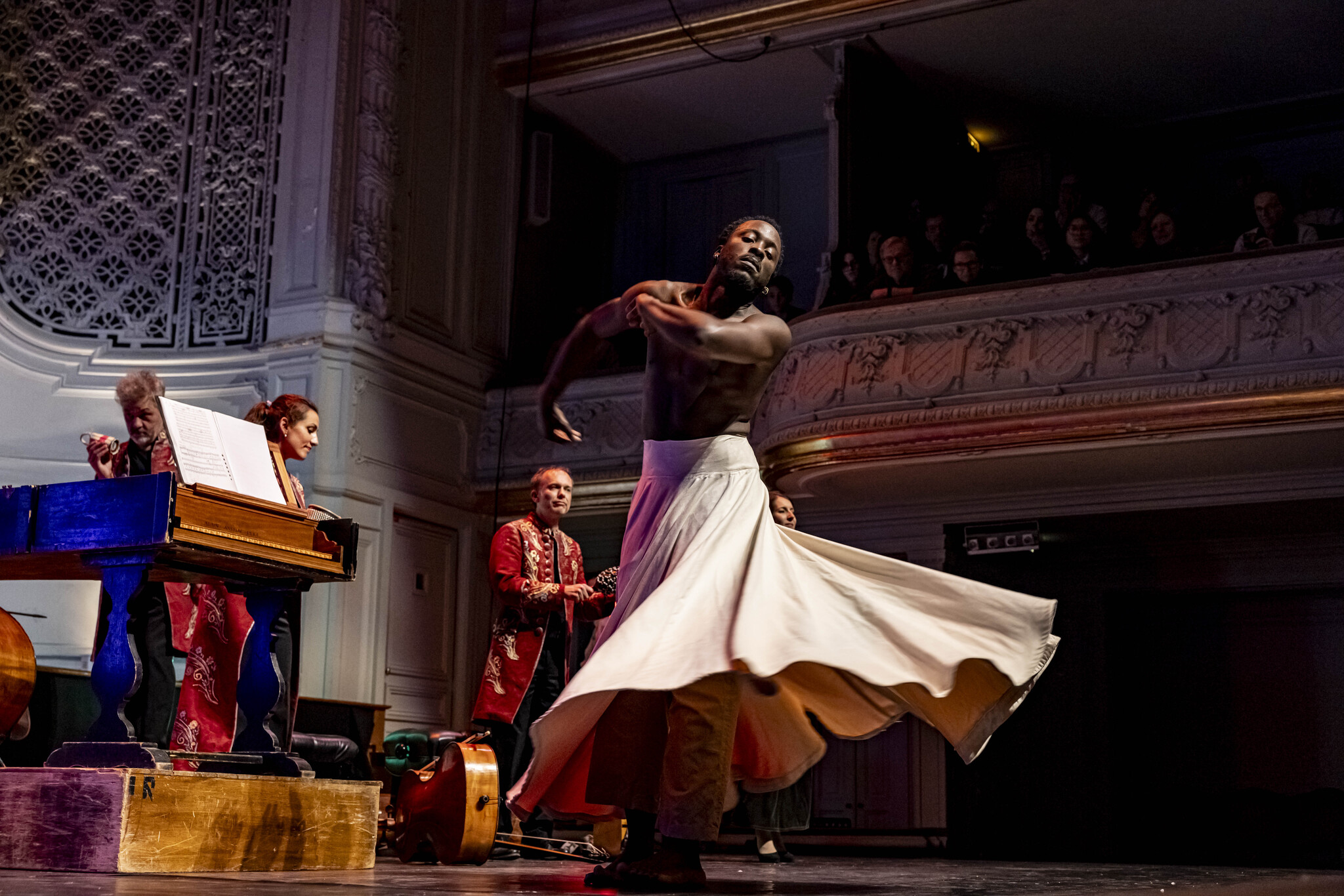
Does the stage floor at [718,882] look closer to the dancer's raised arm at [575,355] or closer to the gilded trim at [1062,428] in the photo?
the dancer's raised arm at [575,355]

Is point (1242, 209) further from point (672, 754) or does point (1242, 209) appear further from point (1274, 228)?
point (672, 754)

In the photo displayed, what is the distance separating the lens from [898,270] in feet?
30.1

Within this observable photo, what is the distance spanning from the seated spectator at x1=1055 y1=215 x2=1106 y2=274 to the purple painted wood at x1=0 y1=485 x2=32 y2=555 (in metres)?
6.41

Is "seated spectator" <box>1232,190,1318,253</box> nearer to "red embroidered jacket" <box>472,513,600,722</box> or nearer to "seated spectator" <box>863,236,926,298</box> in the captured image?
"seated spectator" <box>863,236,926,298</box>

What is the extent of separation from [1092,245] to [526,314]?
15.4 ft

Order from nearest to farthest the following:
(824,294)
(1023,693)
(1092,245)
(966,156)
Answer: (1023,693)
(1092,245)
(824,294)
(966,156)

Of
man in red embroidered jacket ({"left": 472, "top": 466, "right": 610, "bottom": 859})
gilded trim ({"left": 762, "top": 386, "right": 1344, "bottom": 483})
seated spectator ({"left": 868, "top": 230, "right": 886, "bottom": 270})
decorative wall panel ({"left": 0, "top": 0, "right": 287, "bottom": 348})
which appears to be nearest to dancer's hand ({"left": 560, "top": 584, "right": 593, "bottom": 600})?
man in red embroidered jacket ({"left": 472, "top": 466, "right": 610, "bottom": 859})

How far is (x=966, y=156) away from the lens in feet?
38.0

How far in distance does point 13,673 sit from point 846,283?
19.7ft

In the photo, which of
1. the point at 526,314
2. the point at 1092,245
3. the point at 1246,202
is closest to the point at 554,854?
the point at 1092,245

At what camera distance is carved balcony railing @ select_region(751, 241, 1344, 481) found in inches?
313

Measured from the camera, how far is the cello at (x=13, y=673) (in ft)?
16.3

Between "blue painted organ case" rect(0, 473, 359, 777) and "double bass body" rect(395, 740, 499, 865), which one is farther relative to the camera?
"double bass body" rect(395, 740, 499, 865)

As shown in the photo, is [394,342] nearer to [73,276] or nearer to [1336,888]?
[73,276]
